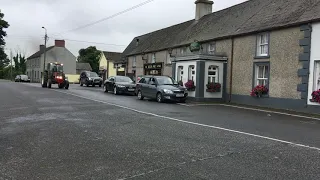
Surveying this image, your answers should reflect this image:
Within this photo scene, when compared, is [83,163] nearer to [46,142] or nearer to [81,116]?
[46,142]

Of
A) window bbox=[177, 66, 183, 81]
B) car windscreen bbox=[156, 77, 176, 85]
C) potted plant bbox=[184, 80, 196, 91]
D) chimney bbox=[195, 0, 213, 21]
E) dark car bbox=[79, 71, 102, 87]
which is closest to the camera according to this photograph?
car windscreen bbox=[156, 77, 176, 85]

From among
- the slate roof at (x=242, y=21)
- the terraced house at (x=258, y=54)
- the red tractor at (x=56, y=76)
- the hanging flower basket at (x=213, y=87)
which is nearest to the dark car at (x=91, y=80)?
the red tractor at (x=56, y=76)

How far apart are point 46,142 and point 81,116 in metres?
4.59

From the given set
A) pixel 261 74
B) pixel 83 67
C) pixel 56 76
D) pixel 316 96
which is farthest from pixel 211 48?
pixel 83 67

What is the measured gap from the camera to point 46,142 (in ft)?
24.8

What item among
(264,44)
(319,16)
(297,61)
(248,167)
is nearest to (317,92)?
(297,61)

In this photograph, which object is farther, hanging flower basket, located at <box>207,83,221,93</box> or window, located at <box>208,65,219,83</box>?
window, located at <box>208,65,219,83</box>

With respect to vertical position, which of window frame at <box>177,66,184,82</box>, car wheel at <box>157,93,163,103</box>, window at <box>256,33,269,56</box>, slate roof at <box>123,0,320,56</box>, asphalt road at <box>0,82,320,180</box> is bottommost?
asphalt road at <box>0,82,320,180</box>

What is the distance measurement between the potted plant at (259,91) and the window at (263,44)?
204cm

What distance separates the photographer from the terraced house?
55.6 ft

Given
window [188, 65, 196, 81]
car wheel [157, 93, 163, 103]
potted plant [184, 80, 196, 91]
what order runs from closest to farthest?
car wheel [157, 93, 163, 103]
potted plant [184, 80, 196, 91]
window [188, 65, 196, 81]

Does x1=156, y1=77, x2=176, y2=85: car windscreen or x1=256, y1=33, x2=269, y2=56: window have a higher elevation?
x1=256, y1=33, x2=269, y2=56: window

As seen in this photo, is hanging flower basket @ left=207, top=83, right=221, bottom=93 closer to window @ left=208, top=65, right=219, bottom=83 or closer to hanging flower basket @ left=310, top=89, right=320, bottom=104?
window @ left=208, top=65, right=219, bottom=83

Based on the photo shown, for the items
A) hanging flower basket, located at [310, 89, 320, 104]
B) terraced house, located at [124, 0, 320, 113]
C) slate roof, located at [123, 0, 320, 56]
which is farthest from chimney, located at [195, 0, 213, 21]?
hanging flower basket, located at [310, 89, 320, 104]
